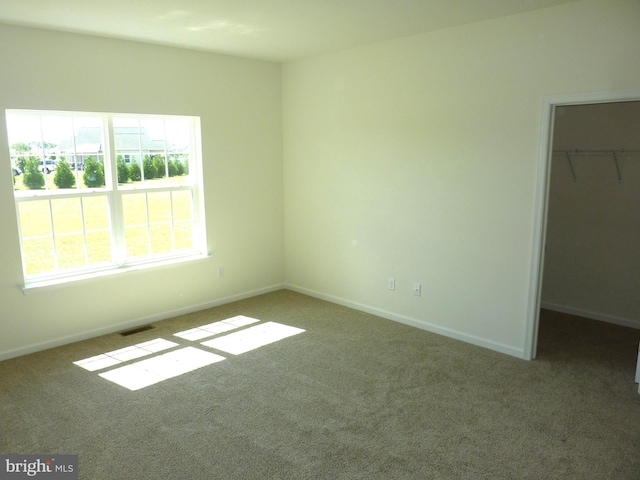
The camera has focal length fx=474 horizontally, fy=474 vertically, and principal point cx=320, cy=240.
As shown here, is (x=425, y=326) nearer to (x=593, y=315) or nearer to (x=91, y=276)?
(x=593, y=315)

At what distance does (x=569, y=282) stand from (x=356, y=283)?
222 centimetres

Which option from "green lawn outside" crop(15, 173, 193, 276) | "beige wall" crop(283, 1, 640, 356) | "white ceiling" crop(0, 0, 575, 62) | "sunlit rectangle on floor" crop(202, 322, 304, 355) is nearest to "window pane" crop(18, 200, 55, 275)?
"green lawn outside" crop(15, 173, 193, 276)

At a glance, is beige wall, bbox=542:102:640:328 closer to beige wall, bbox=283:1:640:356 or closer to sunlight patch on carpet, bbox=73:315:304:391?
beige wall, bbox=283:1:640:356

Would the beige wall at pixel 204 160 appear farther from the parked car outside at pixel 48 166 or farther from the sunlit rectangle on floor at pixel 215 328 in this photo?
the sunlit rectangle on floor at pixel 215 328

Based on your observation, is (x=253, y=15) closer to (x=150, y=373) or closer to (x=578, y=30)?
(x=578, y=30)

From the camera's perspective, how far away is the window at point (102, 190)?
3990 millimetres

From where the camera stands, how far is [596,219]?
15.5 feet

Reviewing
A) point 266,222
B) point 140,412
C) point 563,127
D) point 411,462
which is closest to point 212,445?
point 140,412

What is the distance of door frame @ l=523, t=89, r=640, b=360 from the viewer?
3.35m

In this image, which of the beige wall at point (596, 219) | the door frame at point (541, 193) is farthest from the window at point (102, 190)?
the beige wall at point (596, 219)

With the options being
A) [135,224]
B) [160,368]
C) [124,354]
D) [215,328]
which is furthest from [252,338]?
[135,224]

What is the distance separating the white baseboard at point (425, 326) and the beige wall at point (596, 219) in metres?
1.47

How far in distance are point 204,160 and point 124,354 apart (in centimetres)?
206

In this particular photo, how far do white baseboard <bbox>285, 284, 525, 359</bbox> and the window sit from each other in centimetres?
151
